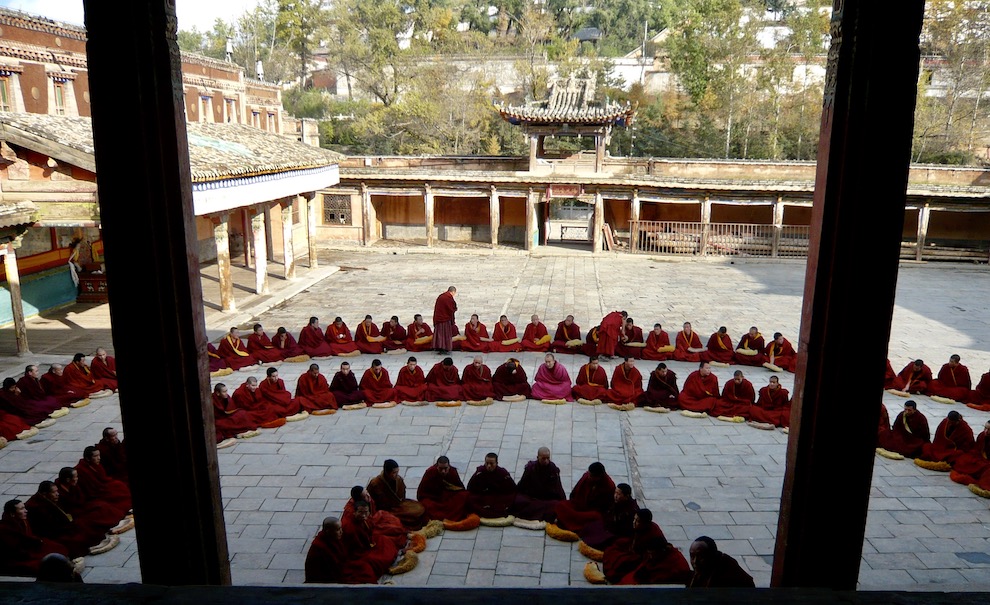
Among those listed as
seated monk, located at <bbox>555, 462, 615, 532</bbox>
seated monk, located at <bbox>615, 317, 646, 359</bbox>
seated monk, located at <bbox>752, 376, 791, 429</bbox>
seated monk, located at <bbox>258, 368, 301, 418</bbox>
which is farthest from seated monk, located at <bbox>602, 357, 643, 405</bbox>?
seated monk, located at <bbox>258, 368, 301, 418</bbox>

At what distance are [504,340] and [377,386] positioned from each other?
3.71 metres

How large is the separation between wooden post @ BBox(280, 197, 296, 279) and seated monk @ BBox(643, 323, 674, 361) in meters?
12.1

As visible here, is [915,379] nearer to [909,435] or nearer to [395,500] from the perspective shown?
[909,435]

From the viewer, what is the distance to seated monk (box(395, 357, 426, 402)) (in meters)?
11.2

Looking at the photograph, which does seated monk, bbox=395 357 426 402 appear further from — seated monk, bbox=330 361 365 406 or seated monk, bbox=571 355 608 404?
seated monk, bbox=571 355 608 404

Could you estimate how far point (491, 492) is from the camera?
768 cm

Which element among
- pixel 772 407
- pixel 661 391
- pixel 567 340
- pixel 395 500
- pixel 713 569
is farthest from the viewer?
pixel 567 340

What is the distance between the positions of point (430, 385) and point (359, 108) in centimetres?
3285

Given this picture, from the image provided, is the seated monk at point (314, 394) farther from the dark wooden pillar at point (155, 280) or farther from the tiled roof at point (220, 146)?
the dark wooden pillar at point (155, 280)

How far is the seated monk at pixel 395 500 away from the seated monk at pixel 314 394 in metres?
3.60

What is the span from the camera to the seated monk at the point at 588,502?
722 centimetres

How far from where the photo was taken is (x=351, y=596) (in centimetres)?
189

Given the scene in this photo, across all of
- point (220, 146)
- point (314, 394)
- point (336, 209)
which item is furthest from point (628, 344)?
point (336, 209)

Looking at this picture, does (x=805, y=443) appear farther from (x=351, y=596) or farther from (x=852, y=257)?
(x=351, y=596)
